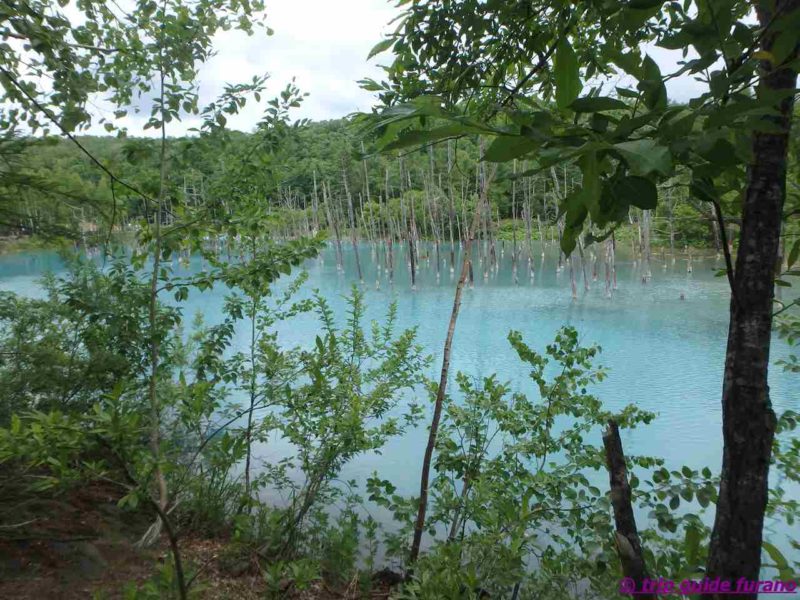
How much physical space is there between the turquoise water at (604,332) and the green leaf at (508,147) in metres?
2.04

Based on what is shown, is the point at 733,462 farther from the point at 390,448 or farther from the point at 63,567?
the point at 390,448

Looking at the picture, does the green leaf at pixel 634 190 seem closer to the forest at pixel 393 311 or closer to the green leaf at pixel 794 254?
the forest at pixel 393 311

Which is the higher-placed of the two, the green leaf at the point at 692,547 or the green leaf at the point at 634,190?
the green leaf at the point at 634,190

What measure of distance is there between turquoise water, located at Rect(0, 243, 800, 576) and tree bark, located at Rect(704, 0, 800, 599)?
143 cm

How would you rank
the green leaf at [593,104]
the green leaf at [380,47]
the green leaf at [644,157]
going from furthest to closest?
1. the green leaf at [380,47]
2. the green leaf at [593,104]
3. the green leaf at [644,157]

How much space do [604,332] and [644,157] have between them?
1757 cm

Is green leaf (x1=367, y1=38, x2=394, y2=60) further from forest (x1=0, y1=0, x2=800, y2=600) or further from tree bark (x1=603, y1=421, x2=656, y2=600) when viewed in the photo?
tree bark (x1=603, y1=421, x2=656, y2=600)

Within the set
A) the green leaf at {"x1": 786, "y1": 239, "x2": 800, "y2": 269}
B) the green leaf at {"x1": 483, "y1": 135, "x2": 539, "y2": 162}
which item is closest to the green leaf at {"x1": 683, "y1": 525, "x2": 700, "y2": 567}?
the green leaf at {"x1": 786, "y1": 239, "x2": 800, "y2": 269}

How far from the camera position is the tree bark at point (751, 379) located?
0.87 m

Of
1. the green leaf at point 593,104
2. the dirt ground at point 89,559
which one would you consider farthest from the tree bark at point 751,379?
the dirt ground at point 89,559

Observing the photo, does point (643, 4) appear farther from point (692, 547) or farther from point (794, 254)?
point (692, 547)

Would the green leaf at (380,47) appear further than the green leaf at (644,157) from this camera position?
Yes

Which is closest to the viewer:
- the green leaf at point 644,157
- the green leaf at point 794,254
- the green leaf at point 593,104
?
the green leaf at point 644,157

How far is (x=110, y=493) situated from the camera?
4578mm
